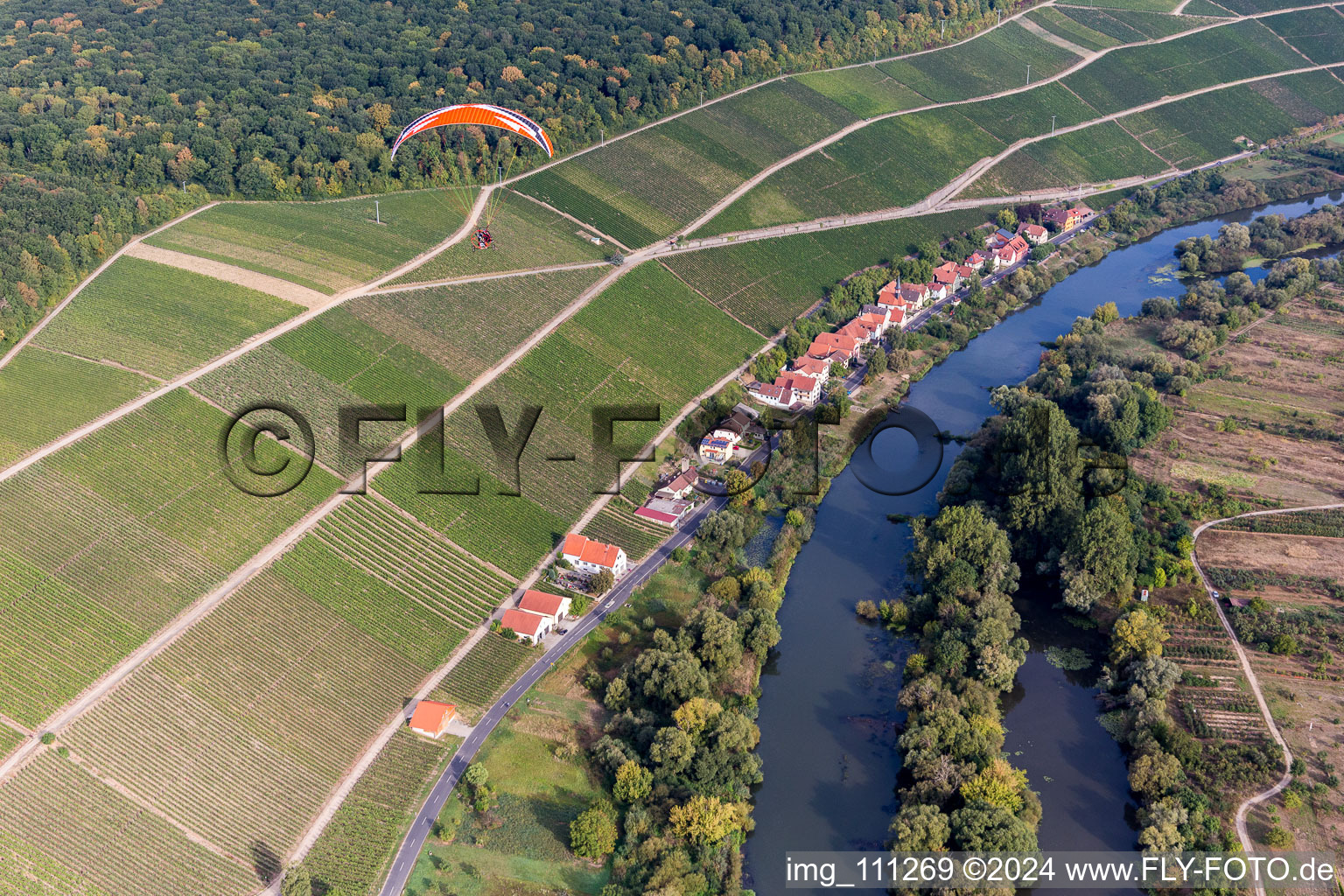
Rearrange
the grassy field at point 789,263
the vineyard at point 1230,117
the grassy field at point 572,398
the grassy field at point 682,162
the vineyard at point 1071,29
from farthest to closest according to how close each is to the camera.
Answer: the vineyard at point 1071,29 < the vineyard at point 1230,117 < the grassy field at point 682,162 < the grassy field at point 789,263 < the grassy field at point 572,398

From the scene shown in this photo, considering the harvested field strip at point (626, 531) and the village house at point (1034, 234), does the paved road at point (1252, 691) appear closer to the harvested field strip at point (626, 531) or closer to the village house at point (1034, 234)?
the harvested field strip at point (626, 531)

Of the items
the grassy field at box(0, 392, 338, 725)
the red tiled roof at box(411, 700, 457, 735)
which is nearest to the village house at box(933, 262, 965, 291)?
the grassy field at box(0, 392, 338, 725)

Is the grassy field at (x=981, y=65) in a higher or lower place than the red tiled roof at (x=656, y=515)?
higher

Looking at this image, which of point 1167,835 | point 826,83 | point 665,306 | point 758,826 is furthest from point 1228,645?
point 826,83

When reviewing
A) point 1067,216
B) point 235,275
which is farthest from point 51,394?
point 1067,216

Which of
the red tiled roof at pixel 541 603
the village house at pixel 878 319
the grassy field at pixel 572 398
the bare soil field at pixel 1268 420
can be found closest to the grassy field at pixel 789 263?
the grassy field at pixel 572 398

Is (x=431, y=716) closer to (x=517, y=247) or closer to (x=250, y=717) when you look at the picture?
(x=250, y=717)
